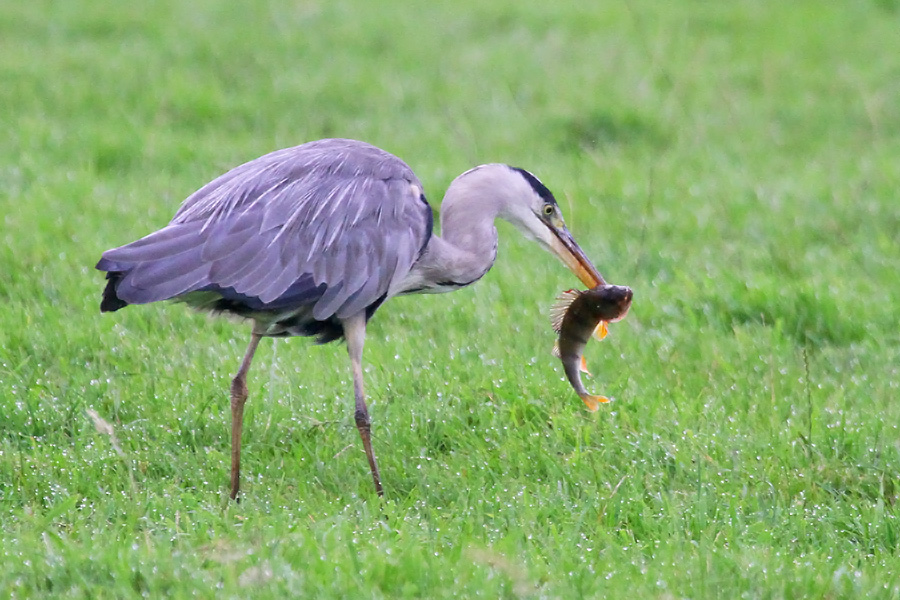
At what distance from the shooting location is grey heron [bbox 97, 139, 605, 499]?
15.3 feet

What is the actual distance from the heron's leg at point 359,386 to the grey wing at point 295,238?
0.10m

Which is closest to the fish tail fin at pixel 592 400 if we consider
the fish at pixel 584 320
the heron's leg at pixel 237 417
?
the fish at pixel 584 320

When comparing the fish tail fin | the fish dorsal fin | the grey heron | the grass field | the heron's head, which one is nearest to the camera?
the grass field

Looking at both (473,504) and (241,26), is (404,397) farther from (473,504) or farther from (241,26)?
(241,26)

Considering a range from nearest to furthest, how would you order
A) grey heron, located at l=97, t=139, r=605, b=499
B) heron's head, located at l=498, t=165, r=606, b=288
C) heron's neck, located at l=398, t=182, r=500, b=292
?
grey heron, located at l=97, t=139, r=605, b=499
heron's neck, located at l=398, t=182, r=500, b=292
heron's head, located at l=498, t=165, r=606, b=288

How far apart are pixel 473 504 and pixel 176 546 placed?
1160mm

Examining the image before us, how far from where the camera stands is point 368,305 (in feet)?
16.7

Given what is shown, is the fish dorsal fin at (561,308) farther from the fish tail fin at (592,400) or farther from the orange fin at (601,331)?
the fish tail fin at (592,400)

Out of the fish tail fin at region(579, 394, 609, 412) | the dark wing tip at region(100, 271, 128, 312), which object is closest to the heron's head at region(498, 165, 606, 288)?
the fish tail fin at region(579, 394, 609, 412)

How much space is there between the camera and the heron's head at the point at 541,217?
218 inches

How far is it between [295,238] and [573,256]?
1.39m

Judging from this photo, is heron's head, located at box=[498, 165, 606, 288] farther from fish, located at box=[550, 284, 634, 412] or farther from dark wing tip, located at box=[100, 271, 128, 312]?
dark wing tip, located at box=[100, 271, 128, 312]

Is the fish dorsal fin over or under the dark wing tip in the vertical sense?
under

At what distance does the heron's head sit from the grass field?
1.80 feet
